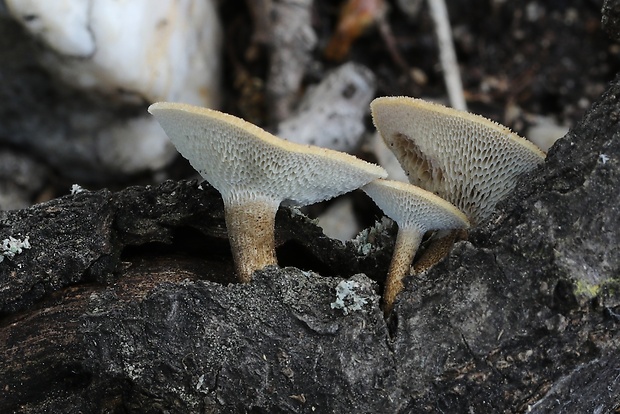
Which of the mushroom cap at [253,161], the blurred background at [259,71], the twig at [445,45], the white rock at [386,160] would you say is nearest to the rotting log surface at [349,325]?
the mushroom cap at [253,161]

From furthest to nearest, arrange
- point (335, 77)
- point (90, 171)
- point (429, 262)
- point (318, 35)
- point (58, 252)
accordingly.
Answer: point (318, 35), point (335, 77), point (90, 171), point (429, 262), point (58, 252)

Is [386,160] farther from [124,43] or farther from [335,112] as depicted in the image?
[124,43]

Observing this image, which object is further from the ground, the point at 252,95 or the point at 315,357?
the point at 252,95

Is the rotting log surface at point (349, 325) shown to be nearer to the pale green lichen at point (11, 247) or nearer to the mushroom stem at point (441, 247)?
the pale green lichen at point (11, 247)

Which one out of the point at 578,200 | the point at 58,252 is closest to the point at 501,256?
the point at 578,200

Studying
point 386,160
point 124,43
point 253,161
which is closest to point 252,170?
point 253,161

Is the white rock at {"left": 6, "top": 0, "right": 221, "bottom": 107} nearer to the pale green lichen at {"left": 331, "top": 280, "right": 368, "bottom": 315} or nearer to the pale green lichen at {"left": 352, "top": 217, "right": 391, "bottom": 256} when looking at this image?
the pale green lichen at {"left": 352, "top": 217, "right": 391, "bottom": 256}

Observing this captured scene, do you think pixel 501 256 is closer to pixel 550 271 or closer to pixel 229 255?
pixel 550 271

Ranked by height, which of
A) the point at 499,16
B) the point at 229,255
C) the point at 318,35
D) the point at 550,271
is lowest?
the point at 550,271
